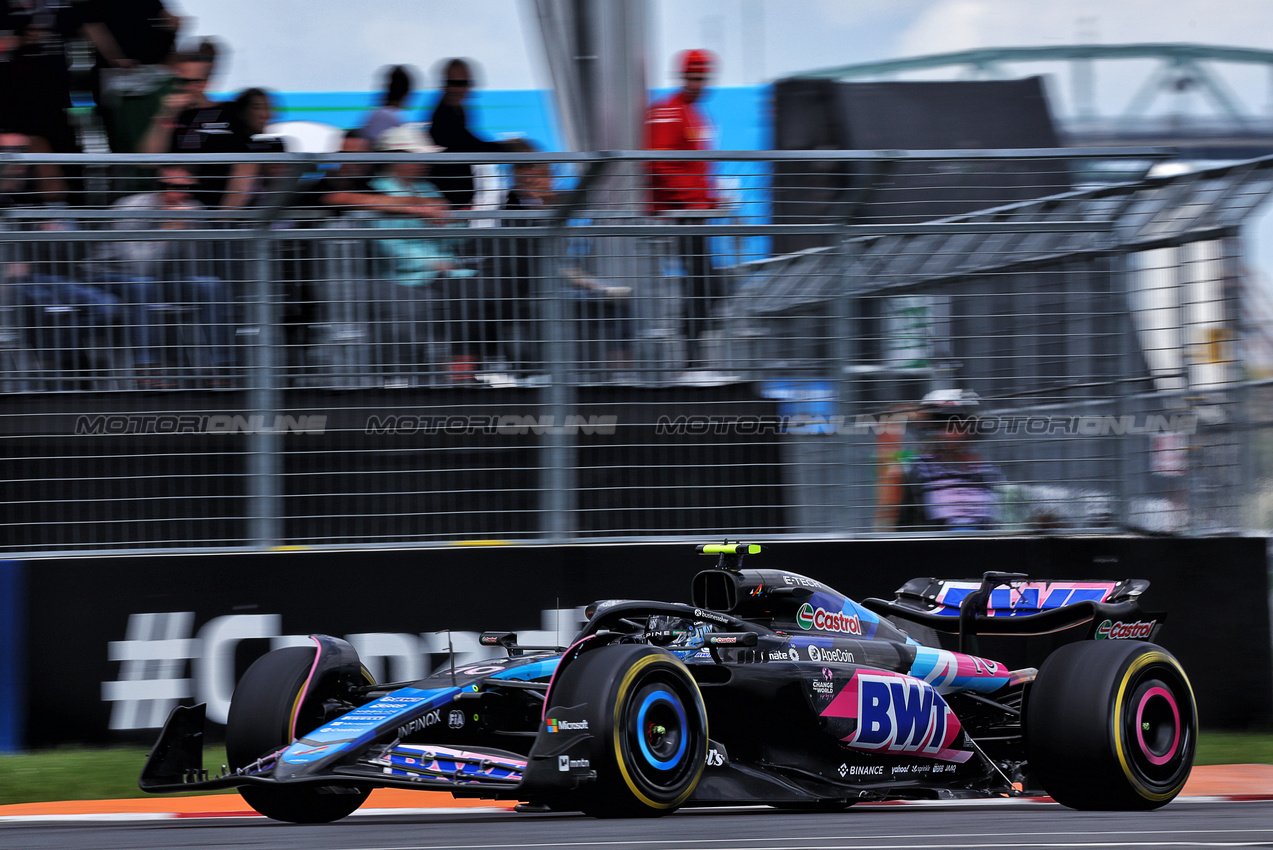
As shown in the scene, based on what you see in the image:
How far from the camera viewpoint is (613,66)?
8.94m

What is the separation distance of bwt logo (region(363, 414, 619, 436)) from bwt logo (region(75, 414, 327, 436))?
1.00 feet

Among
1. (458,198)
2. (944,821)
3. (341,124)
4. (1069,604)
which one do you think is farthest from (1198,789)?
(341,124)

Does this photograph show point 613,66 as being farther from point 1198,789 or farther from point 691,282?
point 1198,789

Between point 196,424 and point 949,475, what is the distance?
3.69 meters

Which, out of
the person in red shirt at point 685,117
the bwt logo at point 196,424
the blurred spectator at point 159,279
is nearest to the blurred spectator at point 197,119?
the blurred spectator at point 159,279

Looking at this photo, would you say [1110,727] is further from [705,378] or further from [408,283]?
[408,283]

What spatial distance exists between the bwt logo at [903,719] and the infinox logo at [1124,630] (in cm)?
69

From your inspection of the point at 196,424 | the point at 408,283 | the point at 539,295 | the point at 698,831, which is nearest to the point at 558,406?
the point at 539,295

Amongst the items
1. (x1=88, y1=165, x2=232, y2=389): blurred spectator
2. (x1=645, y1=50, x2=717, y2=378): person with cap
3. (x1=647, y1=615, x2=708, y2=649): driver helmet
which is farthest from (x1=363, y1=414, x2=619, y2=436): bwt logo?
(x1=647, y1=615, x2=708, y2=649): driver helmet

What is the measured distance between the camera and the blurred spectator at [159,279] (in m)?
7.00

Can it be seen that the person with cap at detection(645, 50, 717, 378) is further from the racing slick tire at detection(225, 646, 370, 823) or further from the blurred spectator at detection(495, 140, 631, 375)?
the racing slick tire at detection(225, 646, 370, 823)

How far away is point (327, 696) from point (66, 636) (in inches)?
87.5

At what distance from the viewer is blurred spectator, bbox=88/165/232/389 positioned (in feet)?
23.0

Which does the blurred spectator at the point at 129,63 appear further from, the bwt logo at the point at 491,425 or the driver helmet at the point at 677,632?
the driver helmet at the point at 677,632
